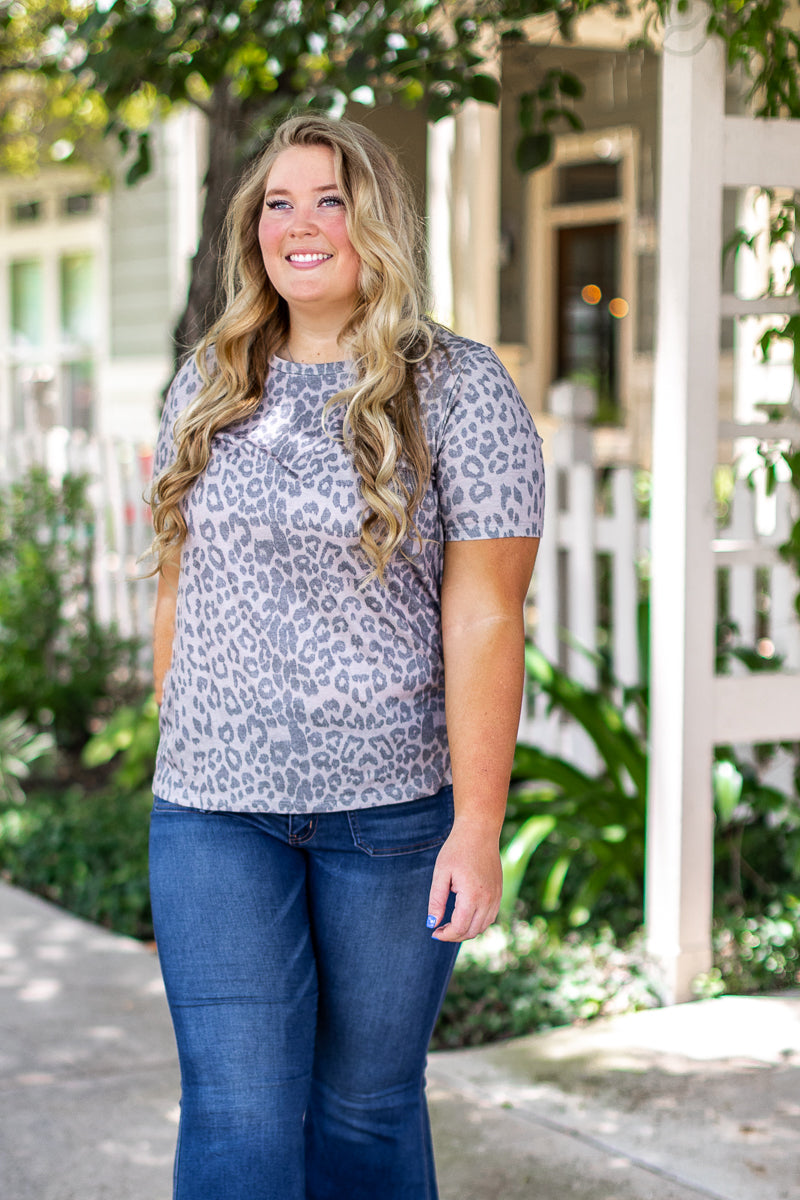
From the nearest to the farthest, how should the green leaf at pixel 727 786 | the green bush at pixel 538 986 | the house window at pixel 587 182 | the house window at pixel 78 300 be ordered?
the green bush at pixel 538 986
the green leaf at pixel 727 786
the house window at pixel 587 182
the house window at pixel 78 300

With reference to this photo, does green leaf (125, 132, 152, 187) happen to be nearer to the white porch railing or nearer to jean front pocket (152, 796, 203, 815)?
the white porch railing

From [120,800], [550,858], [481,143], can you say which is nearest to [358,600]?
[550,858]

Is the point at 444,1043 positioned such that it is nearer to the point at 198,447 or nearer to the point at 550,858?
the point at 550,858

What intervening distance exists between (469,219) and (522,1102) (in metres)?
5.05

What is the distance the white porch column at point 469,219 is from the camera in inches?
289

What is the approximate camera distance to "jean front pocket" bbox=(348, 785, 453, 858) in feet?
7.02

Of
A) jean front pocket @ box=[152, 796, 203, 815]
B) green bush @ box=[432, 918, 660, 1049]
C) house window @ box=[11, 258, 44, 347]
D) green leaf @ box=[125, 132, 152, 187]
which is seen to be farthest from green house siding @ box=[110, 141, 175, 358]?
jean front pocket @ box=[152, 796, 203, 815]

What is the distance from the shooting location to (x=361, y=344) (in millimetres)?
2168

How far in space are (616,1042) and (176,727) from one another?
190cm

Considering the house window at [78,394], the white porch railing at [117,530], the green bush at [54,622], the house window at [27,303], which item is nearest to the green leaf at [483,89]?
the white porch railing at [117,530]

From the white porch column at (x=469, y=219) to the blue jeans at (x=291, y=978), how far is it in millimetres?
5353

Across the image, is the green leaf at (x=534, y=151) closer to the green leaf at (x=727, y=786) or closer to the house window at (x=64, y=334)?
the green leaf at (x=727, y=786)

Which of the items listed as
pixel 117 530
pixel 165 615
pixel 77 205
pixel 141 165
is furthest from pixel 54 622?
pixel 77 205

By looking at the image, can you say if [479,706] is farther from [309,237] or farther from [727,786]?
[727,786]
